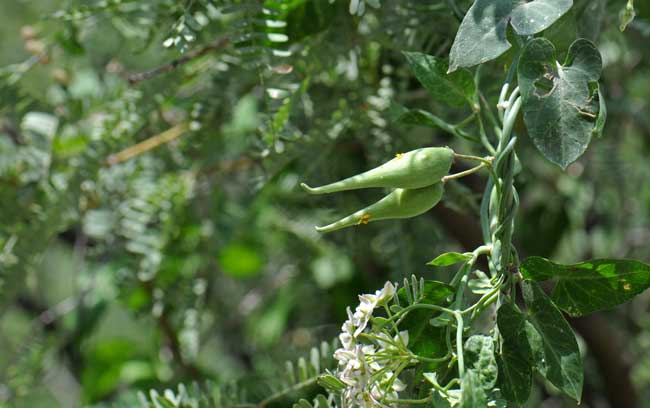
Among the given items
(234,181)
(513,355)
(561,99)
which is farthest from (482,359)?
(234,181)

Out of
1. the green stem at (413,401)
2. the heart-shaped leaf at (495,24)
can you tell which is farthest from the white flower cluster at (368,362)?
the heart-shaped leaf at (495,24)

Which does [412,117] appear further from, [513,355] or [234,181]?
[234,181]

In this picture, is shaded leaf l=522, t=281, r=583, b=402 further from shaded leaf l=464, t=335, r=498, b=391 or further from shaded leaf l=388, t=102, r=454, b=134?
shaded leaf l=388, t=102, r=454, b=134

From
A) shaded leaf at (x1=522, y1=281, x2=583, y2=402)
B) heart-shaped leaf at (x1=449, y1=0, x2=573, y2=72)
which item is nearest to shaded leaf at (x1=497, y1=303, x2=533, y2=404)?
shaded leaf at (x1=522, y1=281, x2=583, y2=402)

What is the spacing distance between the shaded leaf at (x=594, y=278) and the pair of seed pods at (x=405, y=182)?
5 cm

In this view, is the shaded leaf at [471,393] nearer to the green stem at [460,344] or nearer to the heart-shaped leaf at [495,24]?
the green stem at [460,344]

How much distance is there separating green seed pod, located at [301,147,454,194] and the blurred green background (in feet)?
0.34

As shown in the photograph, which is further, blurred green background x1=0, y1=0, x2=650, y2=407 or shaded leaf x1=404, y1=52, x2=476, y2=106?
blurred green background x1=0, y1=0, x2=650, y2=407

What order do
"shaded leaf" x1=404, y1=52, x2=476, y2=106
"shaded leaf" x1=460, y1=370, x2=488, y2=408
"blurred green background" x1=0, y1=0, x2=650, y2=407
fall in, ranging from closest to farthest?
1. "shaded leaf" x1=460, y1=370, x2=488, y2=408
2. "shaded leaf" x1=404, y1=52, x2=476, y2=106
3. "blurred green background" x1=0, y1=0, x2=650, y2=407

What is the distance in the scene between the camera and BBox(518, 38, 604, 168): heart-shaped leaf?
13.2 inches

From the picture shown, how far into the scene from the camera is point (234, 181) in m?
0.92

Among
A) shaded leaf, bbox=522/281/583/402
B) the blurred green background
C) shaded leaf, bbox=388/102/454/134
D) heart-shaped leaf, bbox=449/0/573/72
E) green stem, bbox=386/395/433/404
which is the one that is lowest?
the blurred green background

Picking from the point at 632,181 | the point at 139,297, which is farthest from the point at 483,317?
the point at 632,181

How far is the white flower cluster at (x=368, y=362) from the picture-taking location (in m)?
0.33
